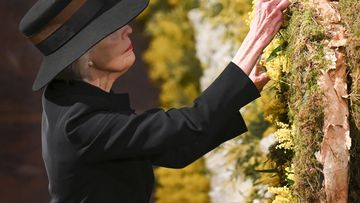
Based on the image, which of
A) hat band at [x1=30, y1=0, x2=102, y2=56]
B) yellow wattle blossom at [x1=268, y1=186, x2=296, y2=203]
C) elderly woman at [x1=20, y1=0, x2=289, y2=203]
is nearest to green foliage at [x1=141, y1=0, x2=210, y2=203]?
yellow wattle blossom at [x1=268, y1=186, x2=296, y2=203]

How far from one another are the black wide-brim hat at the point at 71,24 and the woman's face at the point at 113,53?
0.06m

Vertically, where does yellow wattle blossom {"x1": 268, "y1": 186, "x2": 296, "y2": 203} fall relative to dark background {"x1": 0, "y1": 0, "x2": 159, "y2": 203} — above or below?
above

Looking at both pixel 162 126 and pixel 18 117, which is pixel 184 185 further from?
pixel 162 126

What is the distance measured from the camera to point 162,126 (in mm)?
2455

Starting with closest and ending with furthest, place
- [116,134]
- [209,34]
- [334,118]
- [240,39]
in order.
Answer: [116,134], [334,118], [240,39], [209,34]

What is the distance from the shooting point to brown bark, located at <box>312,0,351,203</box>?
264 cm

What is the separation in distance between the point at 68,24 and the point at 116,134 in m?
0.37

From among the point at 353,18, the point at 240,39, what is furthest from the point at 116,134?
the point at 240,39

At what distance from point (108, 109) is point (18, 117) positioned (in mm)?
4013

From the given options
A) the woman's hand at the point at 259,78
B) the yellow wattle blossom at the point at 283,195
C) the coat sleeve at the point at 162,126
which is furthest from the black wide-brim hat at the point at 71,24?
the yellow wattle blossom at the point at 283,195

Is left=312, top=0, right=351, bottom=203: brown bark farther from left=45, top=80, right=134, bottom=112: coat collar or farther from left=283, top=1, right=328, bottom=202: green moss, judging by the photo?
left=45, top=80, right=134, bottom=112: coat collar

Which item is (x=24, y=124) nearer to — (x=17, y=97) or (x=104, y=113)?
(x=17, y=97)

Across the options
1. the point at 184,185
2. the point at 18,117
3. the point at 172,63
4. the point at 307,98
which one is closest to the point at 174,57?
the point at 172,63

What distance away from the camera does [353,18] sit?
8.89 feet
